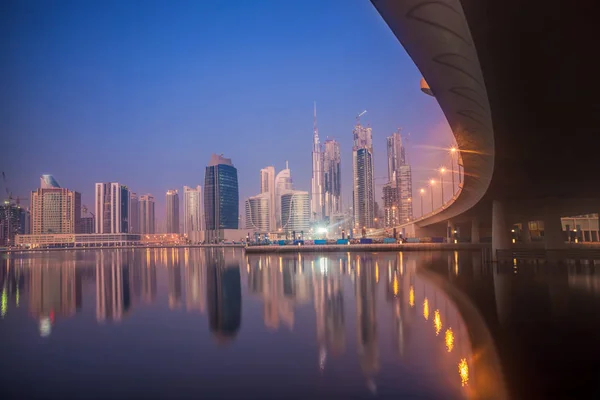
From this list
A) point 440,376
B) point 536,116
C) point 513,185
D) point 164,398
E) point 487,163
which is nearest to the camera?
point 164,398

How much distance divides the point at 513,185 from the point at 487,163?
9.16 meters

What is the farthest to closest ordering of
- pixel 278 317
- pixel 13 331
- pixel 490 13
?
pixel 278 317 → pixel 13 331 → pixel 490 13

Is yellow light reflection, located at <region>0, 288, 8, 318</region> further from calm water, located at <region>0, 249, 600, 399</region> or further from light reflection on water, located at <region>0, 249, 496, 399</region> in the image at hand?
calm water, located at <region>0, 249, 600, 399</region>

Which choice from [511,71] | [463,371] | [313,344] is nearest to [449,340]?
[463,371]

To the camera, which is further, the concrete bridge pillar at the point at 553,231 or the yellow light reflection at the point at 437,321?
the concrete bridge pillar at the point at 553,231

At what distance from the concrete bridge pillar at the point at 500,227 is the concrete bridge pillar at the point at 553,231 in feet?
15.9

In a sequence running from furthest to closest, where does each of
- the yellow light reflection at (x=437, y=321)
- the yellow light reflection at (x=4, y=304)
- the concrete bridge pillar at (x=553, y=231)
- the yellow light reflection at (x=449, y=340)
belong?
1. the concrete bridge pillar at (x=553, y=231)
2. the yellow light reflection at (x=4, y=304)
3. the yellow light reflection at (x=437, y=321)
4. the yellow light reflection at (x=449, y=340)

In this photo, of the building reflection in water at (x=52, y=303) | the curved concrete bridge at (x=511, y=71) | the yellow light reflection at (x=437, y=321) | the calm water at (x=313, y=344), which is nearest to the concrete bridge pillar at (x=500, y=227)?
the calm water at (x=313, y=344)

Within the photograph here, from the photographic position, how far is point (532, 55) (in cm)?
1102

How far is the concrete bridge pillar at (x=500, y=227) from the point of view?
48.3 m

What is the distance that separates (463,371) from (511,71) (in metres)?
8.04

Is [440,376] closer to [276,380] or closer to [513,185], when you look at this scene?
[276,380]

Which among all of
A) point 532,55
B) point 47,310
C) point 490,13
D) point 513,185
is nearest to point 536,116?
point 532,55

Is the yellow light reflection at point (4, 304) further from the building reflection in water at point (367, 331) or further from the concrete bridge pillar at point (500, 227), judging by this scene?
the concrete bridge pillar at point (500, 227)
